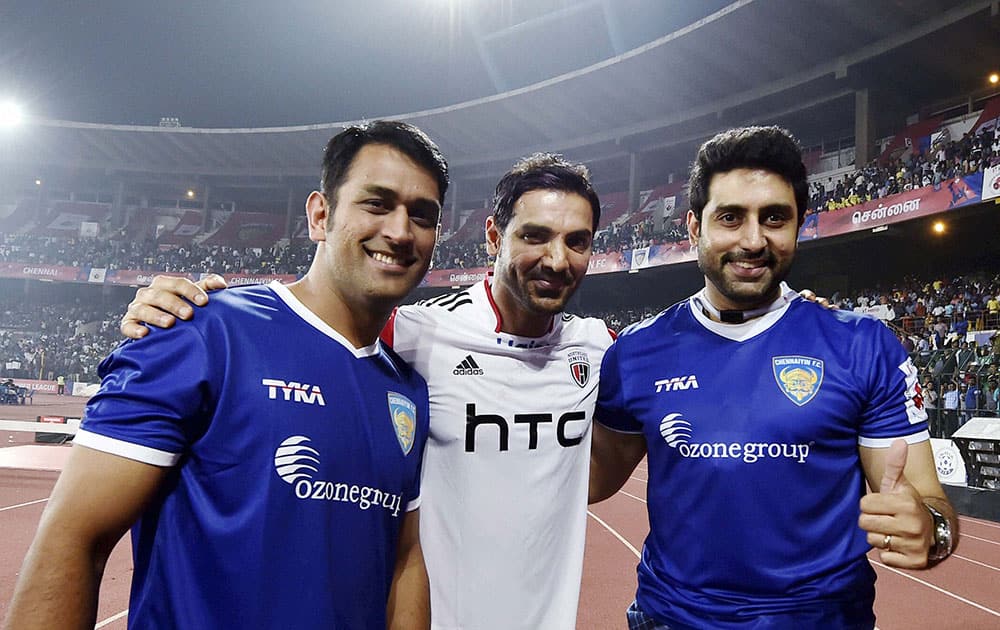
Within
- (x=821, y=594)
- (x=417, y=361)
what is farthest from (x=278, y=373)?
(x=821, y=594)

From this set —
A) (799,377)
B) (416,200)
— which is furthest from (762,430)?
(416,200)

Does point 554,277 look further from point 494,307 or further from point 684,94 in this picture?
point 684,94

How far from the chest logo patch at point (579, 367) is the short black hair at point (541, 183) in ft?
1.77

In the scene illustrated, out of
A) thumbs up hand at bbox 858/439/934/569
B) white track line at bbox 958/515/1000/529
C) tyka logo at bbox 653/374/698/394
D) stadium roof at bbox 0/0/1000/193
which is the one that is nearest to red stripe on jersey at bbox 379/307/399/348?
tyka logo at bbox 653/374/698/394

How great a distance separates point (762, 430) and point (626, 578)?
5107mm

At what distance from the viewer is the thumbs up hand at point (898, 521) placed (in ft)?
5.34

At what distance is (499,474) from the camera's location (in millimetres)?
2441

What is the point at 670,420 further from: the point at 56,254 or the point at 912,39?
the point at 56,254

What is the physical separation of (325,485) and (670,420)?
124cm

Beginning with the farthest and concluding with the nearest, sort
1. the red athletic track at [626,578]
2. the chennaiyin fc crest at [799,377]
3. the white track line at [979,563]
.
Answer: the white track line at [979,563] → the red athletic track at [626,578] → the chennaiyin fc crest at [799,377]

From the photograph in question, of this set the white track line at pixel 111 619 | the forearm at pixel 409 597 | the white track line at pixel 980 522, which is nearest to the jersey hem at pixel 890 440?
the forearm at pixel 409 597

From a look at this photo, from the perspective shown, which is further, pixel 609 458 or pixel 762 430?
pixel 609 458

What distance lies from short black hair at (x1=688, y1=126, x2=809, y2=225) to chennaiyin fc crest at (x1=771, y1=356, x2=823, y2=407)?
19.5 inches

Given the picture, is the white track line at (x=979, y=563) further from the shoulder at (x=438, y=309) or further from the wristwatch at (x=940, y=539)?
the shoulder at (x=438, y=309)
